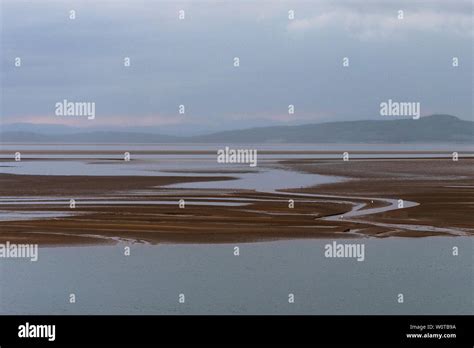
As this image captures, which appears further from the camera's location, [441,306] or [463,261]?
[463,261]

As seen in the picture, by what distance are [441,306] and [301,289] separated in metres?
3.21

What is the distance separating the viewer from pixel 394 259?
2419 cm

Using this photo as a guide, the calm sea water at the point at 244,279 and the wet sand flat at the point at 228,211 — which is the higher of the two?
the wet sand flat at the point at 228,211
